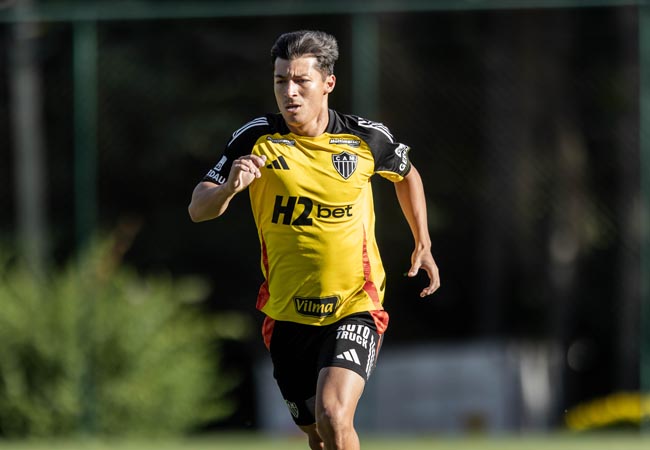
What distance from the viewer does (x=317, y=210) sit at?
5668 mm

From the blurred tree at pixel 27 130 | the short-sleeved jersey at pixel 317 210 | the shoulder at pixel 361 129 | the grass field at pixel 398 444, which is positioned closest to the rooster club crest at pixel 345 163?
the short-sleeved jersey at pixel 317 210

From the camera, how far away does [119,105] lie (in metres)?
12.7

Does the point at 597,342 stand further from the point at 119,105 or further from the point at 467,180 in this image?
the point at 119,105

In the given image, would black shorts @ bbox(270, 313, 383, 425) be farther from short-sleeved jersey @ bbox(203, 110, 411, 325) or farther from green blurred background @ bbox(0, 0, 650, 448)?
green blurred background @ bbox(0, 0, 650, 448)

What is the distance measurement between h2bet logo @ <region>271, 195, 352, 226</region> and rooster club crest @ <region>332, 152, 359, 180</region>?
15 cm

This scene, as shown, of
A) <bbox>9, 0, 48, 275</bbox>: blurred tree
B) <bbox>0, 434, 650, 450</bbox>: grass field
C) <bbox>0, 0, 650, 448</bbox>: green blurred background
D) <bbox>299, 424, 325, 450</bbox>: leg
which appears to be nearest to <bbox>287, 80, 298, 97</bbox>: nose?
<bbox>299, 424, 325, 450</bbox>: leg

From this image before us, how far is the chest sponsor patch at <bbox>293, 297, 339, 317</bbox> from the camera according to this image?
5793mm

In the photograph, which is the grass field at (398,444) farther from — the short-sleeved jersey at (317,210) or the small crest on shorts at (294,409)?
the short-sleeved jersey at (317,210)

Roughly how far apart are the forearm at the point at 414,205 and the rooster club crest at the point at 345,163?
0.40 m

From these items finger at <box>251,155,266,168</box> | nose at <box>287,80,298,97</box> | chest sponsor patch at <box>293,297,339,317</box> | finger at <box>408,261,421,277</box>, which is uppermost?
nose at <box>287,80,298,97</box>

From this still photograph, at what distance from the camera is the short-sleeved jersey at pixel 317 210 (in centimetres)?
563

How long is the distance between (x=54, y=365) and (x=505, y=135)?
586cm

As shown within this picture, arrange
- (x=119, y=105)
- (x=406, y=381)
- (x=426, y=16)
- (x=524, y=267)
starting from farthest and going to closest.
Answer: (x=524, y=267) → (x=426, y=16) → (x=119, y=105) → (x=406, y=381)

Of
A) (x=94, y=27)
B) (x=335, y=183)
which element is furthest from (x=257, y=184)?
(x=94, y=27)
